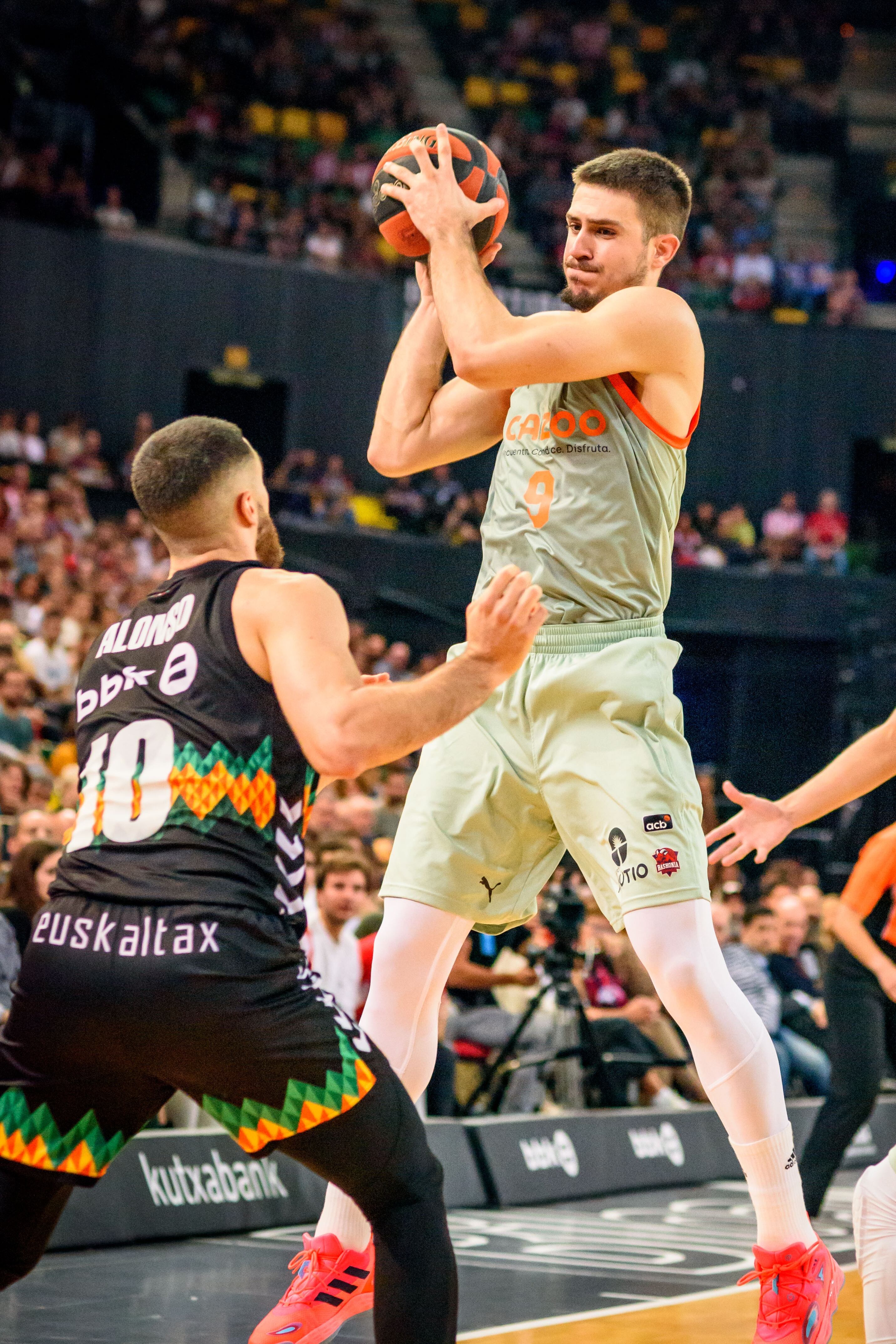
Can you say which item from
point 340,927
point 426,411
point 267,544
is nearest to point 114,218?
point 340,927

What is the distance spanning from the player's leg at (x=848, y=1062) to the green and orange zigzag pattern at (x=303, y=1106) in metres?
4.07

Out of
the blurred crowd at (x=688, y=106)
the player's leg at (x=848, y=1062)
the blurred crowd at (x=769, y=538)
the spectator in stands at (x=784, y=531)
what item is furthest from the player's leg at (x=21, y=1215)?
the blurred crowd at (x=688, y=106)

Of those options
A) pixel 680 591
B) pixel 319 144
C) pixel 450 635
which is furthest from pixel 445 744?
pixel 319 144

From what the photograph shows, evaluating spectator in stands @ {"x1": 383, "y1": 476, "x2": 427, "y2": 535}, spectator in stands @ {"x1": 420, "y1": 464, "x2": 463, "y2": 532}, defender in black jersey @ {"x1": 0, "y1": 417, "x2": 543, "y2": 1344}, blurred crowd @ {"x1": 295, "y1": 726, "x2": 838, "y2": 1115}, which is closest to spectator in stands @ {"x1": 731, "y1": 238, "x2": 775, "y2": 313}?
spectator in stands @ {"x1": 420, "y1": 464, "x2": 463, "y2": 532}

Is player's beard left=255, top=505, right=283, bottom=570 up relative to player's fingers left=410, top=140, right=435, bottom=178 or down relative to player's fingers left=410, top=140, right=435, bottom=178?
down

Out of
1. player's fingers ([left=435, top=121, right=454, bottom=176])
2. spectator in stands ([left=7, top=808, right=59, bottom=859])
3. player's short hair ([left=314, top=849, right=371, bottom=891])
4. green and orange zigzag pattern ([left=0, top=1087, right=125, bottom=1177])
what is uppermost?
player's fingers ([left=435, top=121, right=454, bottom=176])

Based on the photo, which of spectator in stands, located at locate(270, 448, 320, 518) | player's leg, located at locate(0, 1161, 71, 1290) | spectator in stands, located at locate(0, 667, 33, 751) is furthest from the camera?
spectator in stands, located at locate(270, 448, 320, 518)

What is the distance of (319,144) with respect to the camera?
20.4 meters

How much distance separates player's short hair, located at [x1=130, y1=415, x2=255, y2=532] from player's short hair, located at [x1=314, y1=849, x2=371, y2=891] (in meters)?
4.61

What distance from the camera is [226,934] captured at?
2.64m

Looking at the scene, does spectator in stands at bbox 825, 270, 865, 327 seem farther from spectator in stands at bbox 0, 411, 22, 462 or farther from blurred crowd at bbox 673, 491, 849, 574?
spectator in stands at bbox 0, 411, 22, 462

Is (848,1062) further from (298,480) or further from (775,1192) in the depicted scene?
(298,480)

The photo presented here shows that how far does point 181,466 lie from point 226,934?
85 cm

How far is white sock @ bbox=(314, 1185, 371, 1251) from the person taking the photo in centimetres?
352
